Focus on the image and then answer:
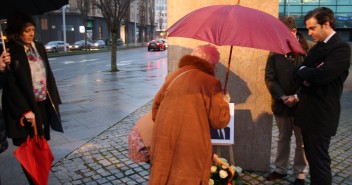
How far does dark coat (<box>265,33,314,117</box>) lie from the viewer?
12.4ft

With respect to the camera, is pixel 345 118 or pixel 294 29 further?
pixel 345 118

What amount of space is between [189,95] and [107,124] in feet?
15.0

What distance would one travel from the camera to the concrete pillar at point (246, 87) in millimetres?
4102

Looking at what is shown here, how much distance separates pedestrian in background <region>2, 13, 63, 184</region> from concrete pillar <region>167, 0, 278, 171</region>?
162 centimetres

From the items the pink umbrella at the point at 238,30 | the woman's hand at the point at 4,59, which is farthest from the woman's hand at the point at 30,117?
the pink umbrella at the point at 238,30

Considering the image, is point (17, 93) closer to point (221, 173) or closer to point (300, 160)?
point (221, 173)

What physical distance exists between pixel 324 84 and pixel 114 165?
9.50 feet

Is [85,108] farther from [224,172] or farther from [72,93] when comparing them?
[224,172]

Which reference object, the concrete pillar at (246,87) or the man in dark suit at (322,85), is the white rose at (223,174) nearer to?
the man in dark suit at (322,85)

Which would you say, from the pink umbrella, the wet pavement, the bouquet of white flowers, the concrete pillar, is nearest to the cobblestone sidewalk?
the wet pavement

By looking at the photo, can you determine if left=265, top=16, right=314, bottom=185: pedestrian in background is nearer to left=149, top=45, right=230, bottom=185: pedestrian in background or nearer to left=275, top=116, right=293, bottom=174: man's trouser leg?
left=275, top=116, right=293, bottom=174: man's trouser leg

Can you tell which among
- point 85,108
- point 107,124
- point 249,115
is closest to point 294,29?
point 249,115

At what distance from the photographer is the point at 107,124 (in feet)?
22.3

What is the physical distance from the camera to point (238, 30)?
7.97 feet
